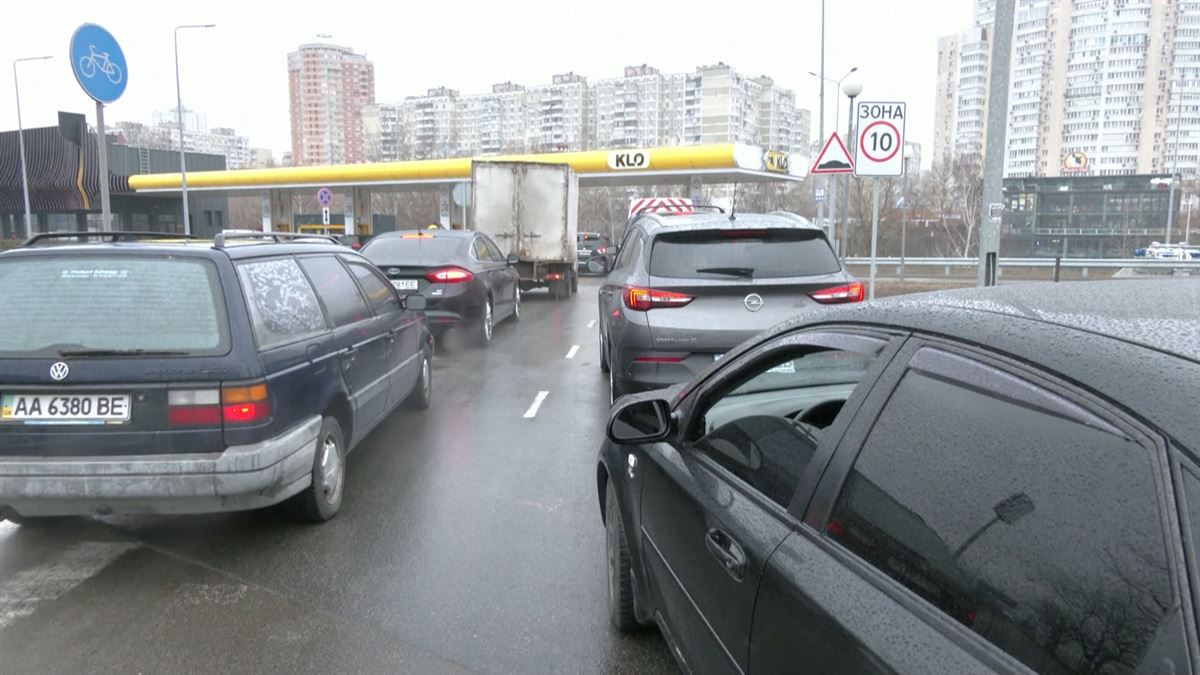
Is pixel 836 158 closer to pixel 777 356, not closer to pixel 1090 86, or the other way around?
pixel 777 356

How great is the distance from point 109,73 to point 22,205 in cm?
4624

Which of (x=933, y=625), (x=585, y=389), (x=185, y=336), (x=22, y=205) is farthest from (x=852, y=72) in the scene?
(x=22, y=205)

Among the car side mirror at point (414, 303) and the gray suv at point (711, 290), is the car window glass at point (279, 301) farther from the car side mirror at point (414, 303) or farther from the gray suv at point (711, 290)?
the gray suv at point (711, 290)

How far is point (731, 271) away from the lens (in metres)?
5.86

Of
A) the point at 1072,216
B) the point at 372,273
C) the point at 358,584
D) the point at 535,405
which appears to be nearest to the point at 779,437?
the point at 358,584

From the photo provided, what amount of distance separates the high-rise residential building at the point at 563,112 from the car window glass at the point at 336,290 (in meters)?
83.2

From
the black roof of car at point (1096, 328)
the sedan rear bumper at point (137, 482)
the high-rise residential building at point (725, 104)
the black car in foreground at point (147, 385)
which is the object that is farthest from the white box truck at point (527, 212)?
the high-rise residential building at point (725, 104)

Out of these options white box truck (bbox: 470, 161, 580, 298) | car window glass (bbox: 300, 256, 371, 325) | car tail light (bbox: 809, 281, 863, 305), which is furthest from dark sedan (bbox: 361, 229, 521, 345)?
white box truck (bbox: 470, 161, 580, 298)

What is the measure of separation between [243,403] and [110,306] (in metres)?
0.84

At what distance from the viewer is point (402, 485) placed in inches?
207

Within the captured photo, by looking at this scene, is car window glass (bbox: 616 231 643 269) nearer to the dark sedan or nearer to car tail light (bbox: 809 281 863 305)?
car tail light (bbox: 809 281 863 305)

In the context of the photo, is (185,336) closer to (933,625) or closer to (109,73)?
(933,625)

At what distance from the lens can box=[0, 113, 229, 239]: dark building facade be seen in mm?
42250

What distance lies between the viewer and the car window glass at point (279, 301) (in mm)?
4078
